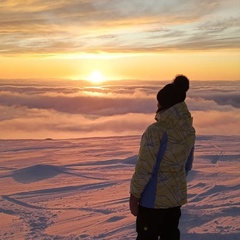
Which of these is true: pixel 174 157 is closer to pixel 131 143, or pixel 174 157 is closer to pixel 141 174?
pixel 141 174

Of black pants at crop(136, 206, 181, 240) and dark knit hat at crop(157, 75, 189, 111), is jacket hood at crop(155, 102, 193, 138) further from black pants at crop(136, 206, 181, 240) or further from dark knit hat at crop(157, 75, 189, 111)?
black pants at crop(136, 206, 181, 240)

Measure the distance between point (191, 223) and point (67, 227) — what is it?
1.80 m

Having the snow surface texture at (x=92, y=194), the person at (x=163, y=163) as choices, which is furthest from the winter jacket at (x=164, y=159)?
the snow surface texture at (x=92, y=194)

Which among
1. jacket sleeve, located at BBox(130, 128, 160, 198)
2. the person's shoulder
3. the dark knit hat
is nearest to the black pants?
jacket sleeve, located at BBox(130, 128, 160, 198)

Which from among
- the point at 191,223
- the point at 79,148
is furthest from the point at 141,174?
the point at 79,148

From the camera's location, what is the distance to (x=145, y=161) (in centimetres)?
233

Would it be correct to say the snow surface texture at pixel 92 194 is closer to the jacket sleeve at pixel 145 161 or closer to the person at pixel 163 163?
the person at pixel 163 163

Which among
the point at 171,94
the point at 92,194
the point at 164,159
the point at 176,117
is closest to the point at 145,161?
the point at 164,159

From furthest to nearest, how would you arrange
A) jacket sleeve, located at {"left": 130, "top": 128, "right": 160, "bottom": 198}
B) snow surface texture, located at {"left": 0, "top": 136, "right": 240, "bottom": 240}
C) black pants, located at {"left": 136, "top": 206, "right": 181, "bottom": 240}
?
snow surface texture, located at {"left": 0, "top": 136, "right": 240, "bottom": 240} → black pants, located at {"left": 136, "top": 206, "right": 181, "bottom": 240} → jacket sleeve, located at {"left": 130, "top": 128, "right": 160, "bottom": 198}

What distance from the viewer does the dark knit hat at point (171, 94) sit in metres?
2.41

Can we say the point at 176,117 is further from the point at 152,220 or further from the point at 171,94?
the point at 152,220

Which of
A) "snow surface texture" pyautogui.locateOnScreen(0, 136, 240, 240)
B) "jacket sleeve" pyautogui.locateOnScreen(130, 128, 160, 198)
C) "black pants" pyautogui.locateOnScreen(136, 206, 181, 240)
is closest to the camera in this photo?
"jacket sleeve" pyautogui.locateOnScreen(130, 128, 160, 198)

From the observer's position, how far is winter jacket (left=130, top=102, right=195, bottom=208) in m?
2.33

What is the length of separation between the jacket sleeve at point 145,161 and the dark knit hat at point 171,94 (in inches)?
Answer: 8.8
